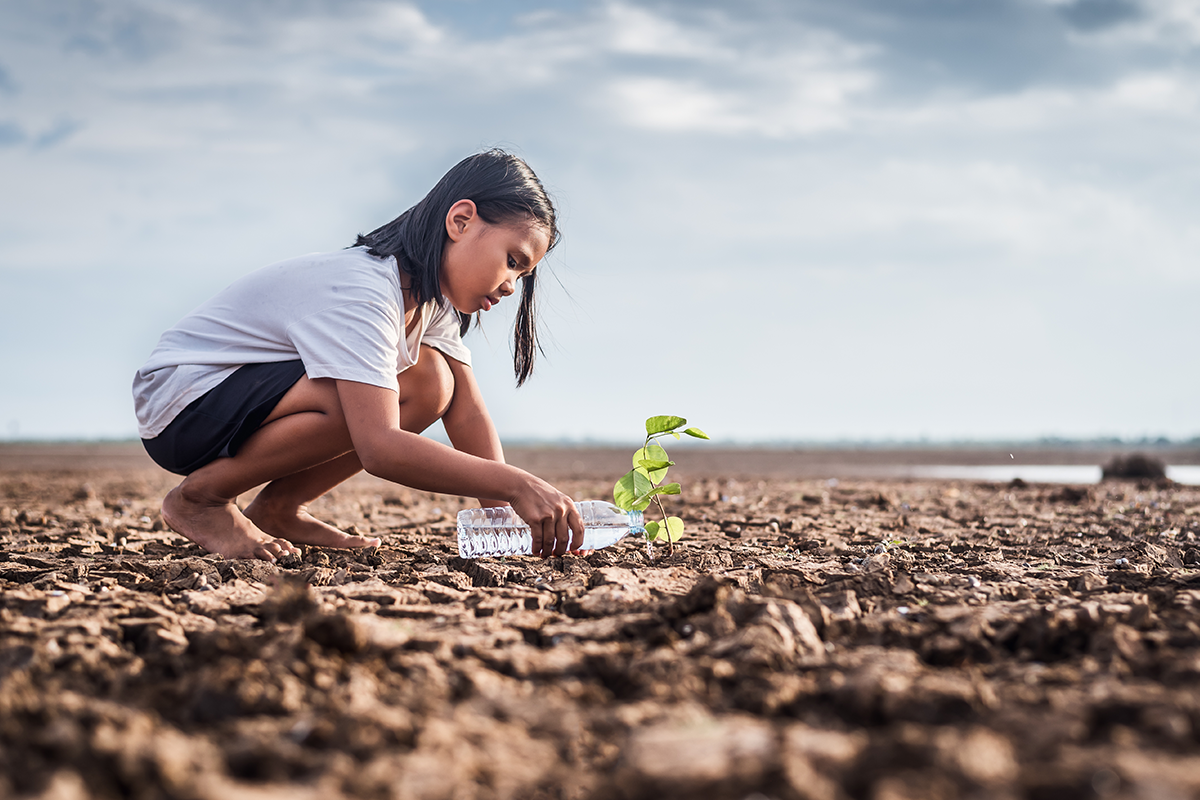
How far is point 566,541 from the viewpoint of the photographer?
2.64 meters

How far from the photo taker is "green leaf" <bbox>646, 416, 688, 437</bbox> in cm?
289

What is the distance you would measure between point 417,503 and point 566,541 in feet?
11.5

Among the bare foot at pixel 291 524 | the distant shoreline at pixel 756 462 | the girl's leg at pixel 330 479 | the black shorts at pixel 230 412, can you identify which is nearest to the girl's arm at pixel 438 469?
the black shorts at pixel 230 412

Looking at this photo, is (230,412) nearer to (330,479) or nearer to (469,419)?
(330,479)

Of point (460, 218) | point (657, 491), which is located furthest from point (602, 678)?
point (460, 218)

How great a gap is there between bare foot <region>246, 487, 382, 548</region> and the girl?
7.9 inches

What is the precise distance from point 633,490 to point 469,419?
87 cm

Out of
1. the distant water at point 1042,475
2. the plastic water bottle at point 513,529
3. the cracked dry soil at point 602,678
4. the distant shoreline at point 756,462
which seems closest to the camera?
the cracked dry soil at point 602,678

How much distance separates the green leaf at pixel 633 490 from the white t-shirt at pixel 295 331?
926 mm

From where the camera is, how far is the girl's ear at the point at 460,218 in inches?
118

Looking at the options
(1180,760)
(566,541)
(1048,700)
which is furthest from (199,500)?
(1180,760)

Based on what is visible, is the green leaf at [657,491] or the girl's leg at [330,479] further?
the girl's leg at [330,479]

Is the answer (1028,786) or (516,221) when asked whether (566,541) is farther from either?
(1028,786)

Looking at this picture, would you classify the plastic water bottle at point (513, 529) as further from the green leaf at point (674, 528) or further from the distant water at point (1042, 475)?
the distant water at point (1042, 475)
